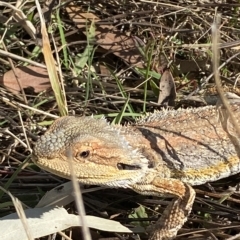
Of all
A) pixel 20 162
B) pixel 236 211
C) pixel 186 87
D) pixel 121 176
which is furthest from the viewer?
pixel 186 87

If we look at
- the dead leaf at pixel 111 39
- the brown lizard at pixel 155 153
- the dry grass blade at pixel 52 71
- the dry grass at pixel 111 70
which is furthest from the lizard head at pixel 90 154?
the dead leaf at pixel 111 39

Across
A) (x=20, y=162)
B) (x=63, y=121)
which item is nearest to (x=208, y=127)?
(x=63, y=121)

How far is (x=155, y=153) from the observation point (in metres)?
3.43

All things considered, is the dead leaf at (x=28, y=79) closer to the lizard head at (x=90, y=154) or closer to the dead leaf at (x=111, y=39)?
the dead leaf at (x=111, y=39)

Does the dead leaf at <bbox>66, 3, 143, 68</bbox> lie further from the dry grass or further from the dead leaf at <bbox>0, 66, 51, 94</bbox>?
the dead leaf at <bbox>0, 66, 51, 94</bbox>

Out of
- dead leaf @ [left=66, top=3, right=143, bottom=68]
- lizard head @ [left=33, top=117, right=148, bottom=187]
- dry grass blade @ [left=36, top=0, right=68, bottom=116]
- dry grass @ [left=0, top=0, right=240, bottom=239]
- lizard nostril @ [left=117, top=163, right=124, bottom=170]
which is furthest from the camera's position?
dead leaf @ [left=66, top=3, right=143, bottom=68]

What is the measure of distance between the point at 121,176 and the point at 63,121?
1.63ft

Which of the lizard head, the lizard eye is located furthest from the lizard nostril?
the lizard eye

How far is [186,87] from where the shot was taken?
14.8 feet

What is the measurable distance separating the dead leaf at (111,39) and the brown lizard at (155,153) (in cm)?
123

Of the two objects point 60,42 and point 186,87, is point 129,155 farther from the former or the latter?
point 60,42

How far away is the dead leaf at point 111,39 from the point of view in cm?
478

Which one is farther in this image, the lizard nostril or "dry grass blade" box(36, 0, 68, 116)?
"dry grass blade" box(36, 0, 68, 116)

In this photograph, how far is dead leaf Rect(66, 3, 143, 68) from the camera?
15.7 feet
